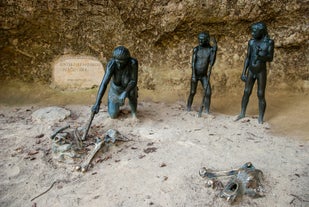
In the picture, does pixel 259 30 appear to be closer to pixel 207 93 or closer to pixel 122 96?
pixel 207 93

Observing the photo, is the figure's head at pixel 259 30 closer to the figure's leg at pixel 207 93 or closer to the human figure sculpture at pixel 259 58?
the human figure sculpture at pixel 259 58

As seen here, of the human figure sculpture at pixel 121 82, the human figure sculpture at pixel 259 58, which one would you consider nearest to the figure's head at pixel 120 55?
the human figure sculpture at pixel 121 82

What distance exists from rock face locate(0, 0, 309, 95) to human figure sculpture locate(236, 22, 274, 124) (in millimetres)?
1422

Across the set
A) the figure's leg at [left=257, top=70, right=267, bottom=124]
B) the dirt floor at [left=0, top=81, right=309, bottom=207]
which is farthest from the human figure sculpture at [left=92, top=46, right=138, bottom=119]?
the figure's leg at [left=257, top=70, right=267, bottom=124]

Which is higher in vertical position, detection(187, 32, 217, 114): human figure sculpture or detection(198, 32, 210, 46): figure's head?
detection(198, 32, 210, 46): figure's head

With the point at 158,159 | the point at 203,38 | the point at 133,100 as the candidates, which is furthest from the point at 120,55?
the point at 158,159

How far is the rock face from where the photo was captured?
230 inches

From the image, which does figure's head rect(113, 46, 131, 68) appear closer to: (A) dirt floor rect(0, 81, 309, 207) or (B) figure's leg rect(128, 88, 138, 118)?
(B) figure's leg rect(128, 88, 138, 118)

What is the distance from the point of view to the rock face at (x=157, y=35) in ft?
19.2

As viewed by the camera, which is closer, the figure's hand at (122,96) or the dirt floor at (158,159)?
the dirt floor at (158,159)

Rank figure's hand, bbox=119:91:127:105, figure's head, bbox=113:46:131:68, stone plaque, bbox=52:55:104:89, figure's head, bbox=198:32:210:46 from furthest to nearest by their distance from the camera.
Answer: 1. stone plaque, bbox=52:55:104:89
2. figure's head, bbox=198:32:210:46
3. figure's hand, bbox=119:91:127:105
4. figure's head, bbox=113:46:131:68

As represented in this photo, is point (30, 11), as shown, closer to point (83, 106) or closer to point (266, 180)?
point (83, 106)

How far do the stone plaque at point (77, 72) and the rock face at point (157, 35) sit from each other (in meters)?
0.13

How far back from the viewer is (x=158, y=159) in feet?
11.6
